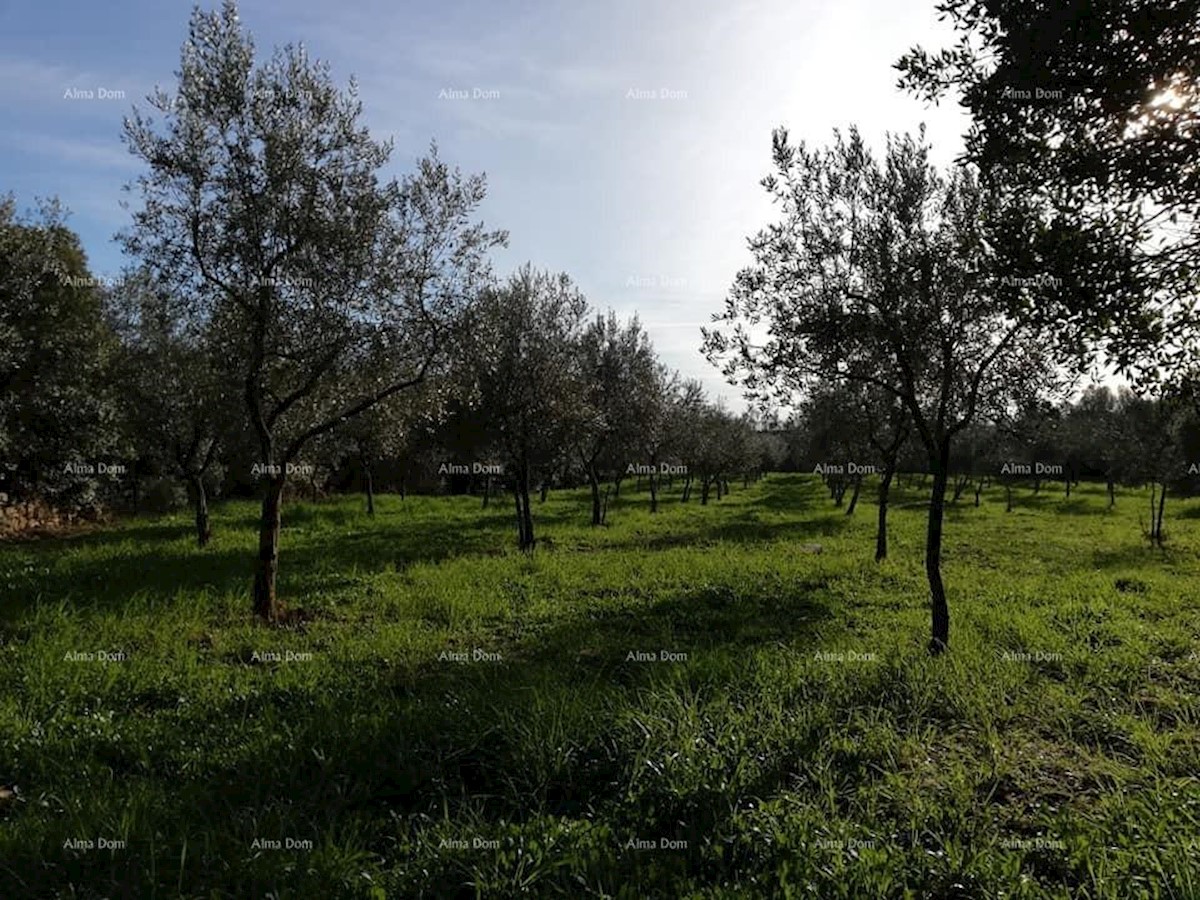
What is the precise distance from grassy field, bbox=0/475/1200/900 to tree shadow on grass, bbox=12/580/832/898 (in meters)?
0.03

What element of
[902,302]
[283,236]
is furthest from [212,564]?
[902,302]

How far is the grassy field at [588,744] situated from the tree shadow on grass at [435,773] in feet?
0.11

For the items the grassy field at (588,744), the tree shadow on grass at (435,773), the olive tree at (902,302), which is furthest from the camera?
the olive tree at (902,302)

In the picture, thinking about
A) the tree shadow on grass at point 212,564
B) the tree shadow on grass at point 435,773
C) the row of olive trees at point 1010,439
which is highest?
the row of olive trees at point 1010,439

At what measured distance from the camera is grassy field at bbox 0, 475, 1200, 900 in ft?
17.5

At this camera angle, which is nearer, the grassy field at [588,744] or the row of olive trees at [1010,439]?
the grassy field at [588,744]

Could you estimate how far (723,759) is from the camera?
6.88m

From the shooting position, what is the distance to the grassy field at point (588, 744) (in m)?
5.34

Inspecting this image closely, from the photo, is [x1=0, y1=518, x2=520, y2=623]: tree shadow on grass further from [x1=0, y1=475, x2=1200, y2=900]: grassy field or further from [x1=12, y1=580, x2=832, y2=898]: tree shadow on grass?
[x1=12, y1=580, x2=832, y2=898]: tree shadow on grass

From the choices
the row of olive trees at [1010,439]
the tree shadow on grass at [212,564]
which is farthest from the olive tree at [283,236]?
the row of olive trees at [1010,439]

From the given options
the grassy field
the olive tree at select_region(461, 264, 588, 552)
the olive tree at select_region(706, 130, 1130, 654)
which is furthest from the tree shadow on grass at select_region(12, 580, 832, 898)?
the olive tree at select_region(461, 264, 588, 552)

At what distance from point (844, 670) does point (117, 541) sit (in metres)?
25.5

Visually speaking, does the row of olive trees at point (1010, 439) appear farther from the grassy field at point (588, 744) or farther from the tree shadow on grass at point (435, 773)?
the tree shadow on grass at point (435, 773)

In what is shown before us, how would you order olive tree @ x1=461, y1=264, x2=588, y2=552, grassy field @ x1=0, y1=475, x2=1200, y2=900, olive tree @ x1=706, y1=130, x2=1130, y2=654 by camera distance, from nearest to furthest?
grassy field @ x1=0, y1=475, x2=1200, y2=900 → olive tree @ x1=706, y1=130, x2=1130, y2=654 → olive tree @ x1=461, y1=264, x2=588, y2=552
